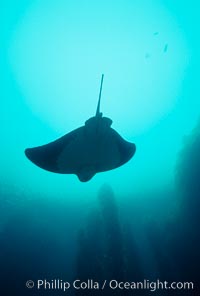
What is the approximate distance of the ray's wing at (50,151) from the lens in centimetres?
650

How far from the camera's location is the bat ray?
21.3ft

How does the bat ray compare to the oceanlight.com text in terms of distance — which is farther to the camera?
the oceanlight.com text

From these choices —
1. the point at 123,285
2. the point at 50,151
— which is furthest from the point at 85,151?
the point at 123,285

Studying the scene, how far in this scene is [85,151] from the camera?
6777 millimetres

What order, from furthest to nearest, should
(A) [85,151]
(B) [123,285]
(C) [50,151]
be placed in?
(B) [123,285] → (A) [85,151] → (C) [50,151]

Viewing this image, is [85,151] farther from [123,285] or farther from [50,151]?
[123,285]

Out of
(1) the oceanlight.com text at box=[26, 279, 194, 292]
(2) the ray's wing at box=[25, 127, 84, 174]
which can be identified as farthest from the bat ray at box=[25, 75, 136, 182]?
(1) the oceanlight.com text at box=[26, 279, 194, 292]

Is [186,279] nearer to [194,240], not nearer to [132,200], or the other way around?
[194,240]

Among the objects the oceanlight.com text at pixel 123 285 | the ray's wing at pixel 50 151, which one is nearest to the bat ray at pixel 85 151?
the ray's wing at pixel 50 151

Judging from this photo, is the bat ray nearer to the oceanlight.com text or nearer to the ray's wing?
the ray's wing

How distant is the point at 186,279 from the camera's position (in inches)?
666

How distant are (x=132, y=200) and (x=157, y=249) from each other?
6419mm

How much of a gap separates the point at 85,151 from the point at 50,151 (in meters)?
0.77

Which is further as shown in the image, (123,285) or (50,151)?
(123,285)
